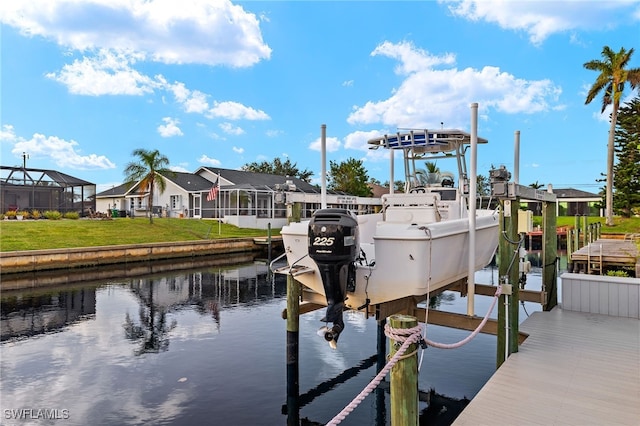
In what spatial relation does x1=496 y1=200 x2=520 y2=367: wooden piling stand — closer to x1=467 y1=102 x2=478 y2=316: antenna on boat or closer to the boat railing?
x1=467 y1=102 x2=478 y2=316: antenna on boat

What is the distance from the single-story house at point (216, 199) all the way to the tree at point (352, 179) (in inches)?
134

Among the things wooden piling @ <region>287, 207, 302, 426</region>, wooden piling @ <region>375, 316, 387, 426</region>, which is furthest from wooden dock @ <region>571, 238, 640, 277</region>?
wooden piling @ <region>287, 207, 302, 426</region>

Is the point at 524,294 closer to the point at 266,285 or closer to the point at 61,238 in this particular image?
the point at 266,285

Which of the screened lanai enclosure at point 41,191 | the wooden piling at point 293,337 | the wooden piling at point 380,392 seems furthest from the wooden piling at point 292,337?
the screened lanai enclosure at point 41,191

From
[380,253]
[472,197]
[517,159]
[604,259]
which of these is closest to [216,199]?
[604,259]

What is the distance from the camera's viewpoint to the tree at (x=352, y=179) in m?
39.2

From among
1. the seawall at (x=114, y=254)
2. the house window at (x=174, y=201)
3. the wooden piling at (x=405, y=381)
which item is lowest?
the seawall at (x=114, y=254)

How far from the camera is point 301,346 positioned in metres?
8.48

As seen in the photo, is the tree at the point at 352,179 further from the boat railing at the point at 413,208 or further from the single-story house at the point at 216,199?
the boat railing at the point at 413,208

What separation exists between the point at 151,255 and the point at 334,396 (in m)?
16.4

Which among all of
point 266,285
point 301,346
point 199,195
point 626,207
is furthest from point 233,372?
point 626,207

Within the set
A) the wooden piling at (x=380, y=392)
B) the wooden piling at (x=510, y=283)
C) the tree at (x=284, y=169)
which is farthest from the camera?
the tree at (x=284, y=169)

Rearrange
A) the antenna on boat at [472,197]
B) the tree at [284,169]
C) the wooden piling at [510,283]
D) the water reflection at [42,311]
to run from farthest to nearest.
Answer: the tree at [284,169]
the water reflection at [42,311]
the antenna on boat at [472,197]
the wooden piling at [510,283]

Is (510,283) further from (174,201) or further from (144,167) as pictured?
(174,201)
